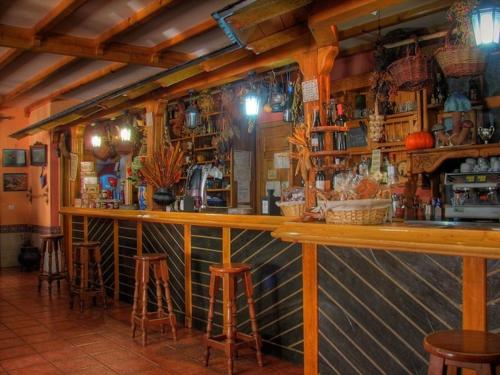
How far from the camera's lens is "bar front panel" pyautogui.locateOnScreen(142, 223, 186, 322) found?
5398 millimetres

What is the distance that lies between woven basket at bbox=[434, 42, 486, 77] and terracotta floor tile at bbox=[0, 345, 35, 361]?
4394mm

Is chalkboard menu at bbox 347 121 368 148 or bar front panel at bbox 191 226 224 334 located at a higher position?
chalkboard menu at bbox 347 121 368 148

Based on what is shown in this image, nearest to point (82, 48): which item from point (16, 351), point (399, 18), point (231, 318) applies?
point (16, 351)

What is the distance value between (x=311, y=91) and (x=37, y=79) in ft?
17.7

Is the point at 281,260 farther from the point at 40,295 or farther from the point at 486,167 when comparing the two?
the point at 40,295

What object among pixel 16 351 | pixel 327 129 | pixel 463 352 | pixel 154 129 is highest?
pixel 154 129

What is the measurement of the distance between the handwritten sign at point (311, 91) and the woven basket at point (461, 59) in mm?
1124

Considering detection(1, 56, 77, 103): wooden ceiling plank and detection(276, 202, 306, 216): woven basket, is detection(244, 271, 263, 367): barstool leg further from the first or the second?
detection(1, 56, 77, 103): wooden ceiling plank

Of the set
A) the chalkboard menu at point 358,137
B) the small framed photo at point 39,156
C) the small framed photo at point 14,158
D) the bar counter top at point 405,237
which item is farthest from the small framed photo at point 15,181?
the bar counter top at point 405,237

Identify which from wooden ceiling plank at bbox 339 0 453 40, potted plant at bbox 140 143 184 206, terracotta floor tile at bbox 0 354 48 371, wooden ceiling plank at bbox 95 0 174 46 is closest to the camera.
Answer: terracotta floor tile at bbox 0 354 48 371

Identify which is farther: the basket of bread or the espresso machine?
the espresso machine

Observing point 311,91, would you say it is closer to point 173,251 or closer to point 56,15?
point 173,251

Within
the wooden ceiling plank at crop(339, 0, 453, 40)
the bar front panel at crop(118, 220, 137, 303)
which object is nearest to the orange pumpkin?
the wooden ceiling plank at crop(339, 0, 453, 40)

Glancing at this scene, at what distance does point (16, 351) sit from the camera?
4508 millimetres
